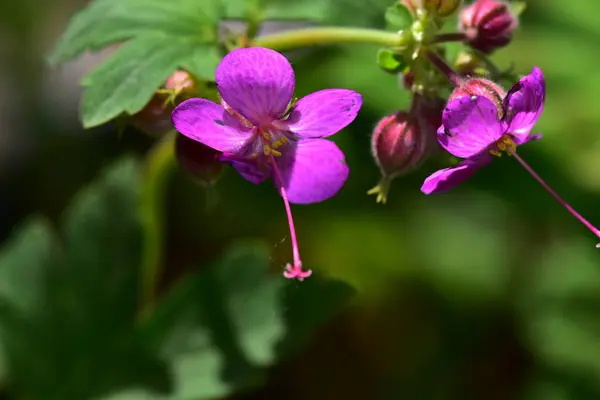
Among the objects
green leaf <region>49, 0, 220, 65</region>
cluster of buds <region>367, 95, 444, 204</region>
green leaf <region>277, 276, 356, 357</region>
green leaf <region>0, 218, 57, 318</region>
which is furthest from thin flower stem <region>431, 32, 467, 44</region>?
green leaf <region>0, 218, 57, 318</region>

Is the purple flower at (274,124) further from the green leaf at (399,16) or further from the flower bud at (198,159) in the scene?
the green leaf at (399,16)

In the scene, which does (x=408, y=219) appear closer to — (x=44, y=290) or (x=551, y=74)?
(x=551, y=74)

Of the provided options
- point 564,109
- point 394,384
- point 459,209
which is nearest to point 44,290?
point 394,384

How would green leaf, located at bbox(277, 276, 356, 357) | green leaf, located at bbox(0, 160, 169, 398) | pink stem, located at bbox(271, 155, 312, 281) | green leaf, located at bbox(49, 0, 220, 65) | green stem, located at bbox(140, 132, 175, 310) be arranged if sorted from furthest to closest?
1. green leaf, located at bbox(0, 160, 169, 398)
2. green stem, located at bbox(140, 132, 175, 310)
3. green leaf, located at bbox(277, 276, 356, 357)
4. green leaf, located at bbox(49, 0, 220, 65)
5. pink stem, located at bbox(271, 155, 312, 281)

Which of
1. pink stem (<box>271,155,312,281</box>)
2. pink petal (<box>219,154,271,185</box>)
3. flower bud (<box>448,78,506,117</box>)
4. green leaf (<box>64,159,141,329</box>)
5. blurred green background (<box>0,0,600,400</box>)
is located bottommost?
blurred green background (<box>0,0,600,400</box>)

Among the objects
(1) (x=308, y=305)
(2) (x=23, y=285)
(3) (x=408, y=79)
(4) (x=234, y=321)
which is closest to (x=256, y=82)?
(3) (x=408, y=79)

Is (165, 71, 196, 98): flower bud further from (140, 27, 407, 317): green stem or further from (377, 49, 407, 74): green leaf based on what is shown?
(377, 49, 407, 74): green leaf

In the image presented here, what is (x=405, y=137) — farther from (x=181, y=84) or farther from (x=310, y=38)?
(x=181, y=84)
